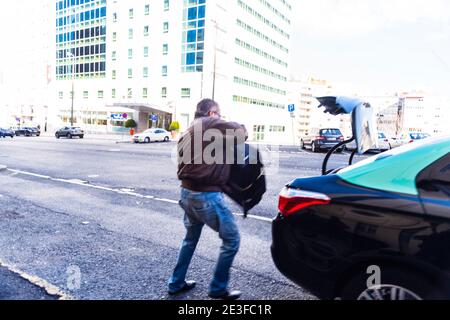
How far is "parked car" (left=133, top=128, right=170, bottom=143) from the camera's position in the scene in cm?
3338

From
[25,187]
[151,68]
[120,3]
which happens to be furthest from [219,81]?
[25,187]

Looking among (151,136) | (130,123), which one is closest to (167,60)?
(130,123)

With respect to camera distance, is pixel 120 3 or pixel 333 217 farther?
pixel 120 3

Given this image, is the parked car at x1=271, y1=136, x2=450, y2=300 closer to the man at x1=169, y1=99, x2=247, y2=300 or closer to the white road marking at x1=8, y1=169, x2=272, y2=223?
the man at x1=169, y1=99, x2=247, y2=300

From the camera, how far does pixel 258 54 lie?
60.9 metres

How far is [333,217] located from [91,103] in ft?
205

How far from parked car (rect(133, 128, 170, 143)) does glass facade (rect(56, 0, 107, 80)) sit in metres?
28.5

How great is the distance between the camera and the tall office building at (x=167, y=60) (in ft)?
163

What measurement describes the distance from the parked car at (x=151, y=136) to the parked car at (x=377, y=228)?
3204 centimetres

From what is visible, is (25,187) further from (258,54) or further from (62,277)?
(258,54)

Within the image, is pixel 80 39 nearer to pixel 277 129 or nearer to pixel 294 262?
pixel 277 129

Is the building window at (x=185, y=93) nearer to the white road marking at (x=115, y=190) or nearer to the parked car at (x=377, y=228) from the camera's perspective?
the white road marking at (x=115, y=190)

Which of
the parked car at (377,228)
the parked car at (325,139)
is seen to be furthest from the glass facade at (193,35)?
the parked car at (377,228)

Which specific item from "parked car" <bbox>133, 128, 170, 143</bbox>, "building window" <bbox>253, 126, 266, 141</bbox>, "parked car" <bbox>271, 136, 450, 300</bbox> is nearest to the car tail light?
"parked car" <bbox>271, 136, 450, 300</bbox>
